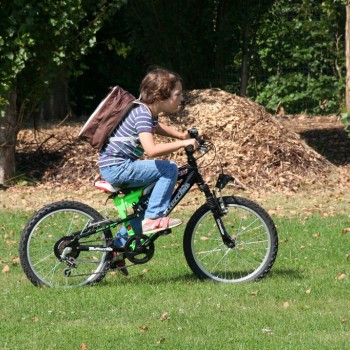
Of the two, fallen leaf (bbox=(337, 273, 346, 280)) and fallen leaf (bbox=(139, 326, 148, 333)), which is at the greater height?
fallen leaf (bbox=(139, 326, 148, 333))

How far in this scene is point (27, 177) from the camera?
44.0 ft

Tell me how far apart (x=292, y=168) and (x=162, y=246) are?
423 centimetres

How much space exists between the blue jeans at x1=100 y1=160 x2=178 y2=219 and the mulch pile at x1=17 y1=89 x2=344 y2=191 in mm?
5440

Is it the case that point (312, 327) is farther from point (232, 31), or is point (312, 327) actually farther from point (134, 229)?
point (232, 31)

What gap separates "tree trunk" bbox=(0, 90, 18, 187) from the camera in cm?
1317

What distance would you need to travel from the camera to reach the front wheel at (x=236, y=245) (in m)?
7.40

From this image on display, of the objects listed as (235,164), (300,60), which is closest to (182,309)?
(235,164)

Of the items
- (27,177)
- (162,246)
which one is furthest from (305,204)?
(27,177)

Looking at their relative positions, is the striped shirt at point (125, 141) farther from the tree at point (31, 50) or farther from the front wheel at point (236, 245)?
the tree at point (31, 50)

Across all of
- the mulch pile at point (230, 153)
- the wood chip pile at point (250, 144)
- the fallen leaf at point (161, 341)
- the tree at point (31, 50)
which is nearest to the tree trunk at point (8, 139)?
the tree at point (31, 50)

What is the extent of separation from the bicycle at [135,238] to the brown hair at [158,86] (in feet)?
1.12

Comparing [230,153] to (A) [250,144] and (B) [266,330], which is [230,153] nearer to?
(A) [250,144]

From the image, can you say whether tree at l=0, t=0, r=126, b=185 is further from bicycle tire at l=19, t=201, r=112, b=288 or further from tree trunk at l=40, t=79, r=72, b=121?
tree trunk at l=40, t=79, r=72, b=121

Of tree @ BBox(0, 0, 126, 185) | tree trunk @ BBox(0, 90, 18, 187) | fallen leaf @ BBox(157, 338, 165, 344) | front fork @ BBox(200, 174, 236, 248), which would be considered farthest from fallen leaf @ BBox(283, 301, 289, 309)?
tree trunk @ BBox(0, 90, 18, 187)
